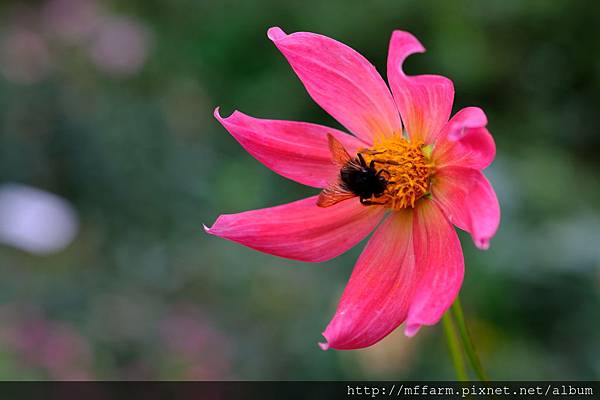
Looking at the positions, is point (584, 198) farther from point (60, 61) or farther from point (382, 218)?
point (60, 61)

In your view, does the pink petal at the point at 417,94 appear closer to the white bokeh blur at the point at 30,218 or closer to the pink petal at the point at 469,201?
the pink petal at the point at 469,201

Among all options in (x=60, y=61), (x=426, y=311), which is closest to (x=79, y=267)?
(x=60, y=61)

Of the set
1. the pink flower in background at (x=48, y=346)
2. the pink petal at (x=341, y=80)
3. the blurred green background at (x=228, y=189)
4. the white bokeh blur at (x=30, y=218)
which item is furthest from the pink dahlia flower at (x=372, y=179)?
the white bokeh blur at (x=30, y=218)

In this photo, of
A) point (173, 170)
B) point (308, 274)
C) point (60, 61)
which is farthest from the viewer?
point (60, 61)

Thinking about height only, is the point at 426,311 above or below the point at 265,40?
above

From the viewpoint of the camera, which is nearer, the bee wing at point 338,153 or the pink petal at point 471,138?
the pink petal at point 471,138

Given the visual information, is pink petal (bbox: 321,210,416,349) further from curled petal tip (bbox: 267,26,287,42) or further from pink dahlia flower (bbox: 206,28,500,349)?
curled petal tip (bbox: 267,26,287,42)

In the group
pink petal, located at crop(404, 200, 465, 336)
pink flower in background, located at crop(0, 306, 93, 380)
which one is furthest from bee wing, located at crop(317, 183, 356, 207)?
pink flower in background, located at crop(0, 306, 93, 380)
